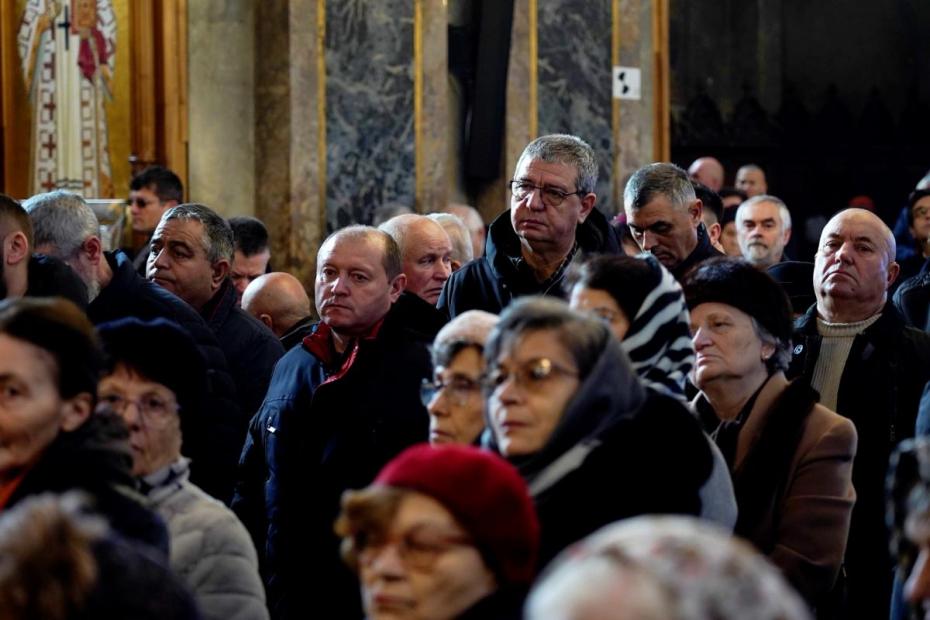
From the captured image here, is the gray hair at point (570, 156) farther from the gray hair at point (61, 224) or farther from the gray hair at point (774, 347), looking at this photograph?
the gray hair at point (61, 224)

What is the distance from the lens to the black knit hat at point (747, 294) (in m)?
5.05

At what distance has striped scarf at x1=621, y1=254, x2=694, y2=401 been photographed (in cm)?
452

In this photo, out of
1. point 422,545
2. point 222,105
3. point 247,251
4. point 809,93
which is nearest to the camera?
point 422,545

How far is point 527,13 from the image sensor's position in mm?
12500

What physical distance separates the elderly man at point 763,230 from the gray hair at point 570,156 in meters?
3.13

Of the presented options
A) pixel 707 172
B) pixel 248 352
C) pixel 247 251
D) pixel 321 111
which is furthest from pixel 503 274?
pixel 707 172

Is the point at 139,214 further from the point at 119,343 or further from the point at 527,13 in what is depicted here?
the point at 119,343

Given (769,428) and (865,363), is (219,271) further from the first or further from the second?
(769,428)

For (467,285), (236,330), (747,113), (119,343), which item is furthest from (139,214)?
(747,113)

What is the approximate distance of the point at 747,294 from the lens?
5066 mm

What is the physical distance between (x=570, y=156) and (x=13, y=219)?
1.91 meters

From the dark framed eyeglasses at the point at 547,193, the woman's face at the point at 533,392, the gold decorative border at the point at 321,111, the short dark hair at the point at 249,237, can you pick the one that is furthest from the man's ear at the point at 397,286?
the gold decorative border at the point at 321,111

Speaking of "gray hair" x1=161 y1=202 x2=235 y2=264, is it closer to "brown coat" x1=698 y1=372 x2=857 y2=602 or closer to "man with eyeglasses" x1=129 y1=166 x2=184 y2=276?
"man with eyeglasses" x1=129 y1=166 x2=184 y2=276

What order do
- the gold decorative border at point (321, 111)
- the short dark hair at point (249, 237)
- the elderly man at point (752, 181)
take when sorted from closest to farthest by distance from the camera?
the short dark hair at point (249, 237), the gold decorative border at point (321, 111), the elderly man at point (752, 181)
